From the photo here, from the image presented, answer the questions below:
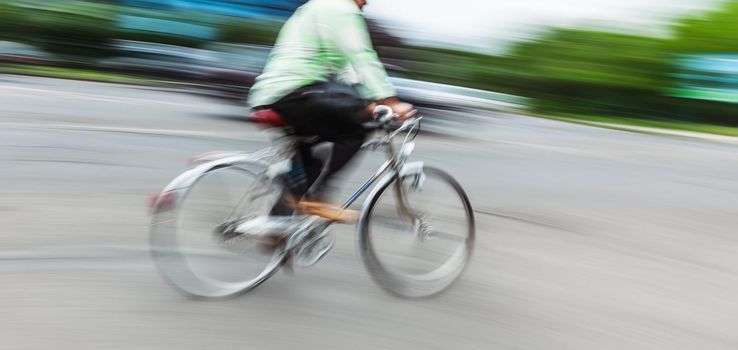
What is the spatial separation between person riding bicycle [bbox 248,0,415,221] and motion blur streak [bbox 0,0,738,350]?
2.89ft

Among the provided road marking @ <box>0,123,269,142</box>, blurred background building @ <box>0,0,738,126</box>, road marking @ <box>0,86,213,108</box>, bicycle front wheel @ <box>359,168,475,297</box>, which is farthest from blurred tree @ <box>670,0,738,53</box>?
bicycle front wheel @ <box>359,168,475,297</box>

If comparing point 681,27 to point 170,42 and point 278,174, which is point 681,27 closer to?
point 170,42

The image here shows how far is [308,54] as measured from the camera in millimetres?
4102

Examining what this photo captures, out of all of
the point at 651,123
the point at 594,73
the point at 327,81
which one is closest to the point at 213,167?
the point at 327,81

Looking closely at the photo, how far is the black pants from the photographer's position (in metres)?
4.09

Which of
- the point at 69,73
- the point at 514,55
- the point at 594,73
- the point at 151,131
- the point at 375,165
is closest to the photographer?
the point at 375,165

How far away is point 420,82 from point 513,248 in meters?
6.16

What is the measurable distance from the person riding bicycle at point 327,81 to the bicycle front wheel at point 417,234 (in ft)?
1.13

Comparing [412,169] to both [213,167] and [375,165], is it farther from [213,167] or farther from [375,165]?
[375,165]

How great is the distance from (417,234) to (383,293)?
1.19 feet

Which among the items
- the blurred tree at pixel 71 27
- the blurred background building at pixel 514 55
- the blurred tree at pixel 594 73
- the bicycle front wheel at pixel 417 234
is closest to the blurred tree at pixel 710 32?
the blurred background building at pixel 514 55

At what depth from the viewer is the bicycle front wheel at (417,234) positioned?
432cm

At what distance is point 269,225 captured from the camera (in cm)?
424

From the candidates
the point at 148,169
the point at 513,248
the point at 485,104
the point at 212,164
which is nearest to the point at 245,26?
the point at 485,104
